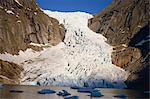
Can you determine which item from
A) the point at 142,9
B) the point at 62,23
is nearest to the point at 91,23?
the point at 62,23

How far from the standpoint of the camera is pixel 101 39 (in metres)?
84.5

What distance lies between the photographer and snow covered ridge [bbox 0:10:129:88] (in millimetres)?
67875

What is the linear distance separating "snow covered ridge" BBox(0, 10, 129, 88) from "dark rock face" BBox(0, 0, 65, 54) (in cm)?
250

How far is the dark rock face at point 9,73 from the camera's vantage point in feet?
219

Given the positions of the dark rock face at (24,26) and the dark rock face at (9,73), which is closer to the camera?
the dark rock face at (9,73)

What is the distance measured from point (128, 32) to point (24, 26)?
68.3ft

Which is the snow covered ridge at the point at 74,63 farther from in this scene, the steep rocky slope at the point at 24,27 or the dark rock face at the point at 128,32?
Answer: the steep rocky slope at the point at 24,27

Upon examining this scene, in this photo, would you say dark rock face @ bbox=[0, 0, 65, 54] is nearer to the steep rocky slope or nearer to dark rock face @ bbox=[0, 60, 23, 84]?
the steep rocky slope

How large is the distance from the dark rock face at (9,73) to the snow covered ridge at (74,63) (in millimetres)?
1107

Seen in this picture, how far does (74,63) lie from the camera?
240ft

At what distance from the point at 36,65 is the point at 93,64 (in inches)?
381

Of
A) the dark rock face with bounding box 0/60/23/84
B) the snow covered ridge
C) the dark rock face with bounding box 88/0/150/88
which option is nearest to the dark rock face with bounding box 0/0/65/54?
the snow covered ridge

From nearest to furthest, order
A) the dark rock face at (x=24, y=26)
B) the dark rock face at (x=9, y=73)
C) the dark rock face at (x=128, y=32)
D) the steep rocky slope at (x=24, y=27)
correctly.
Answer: the dark rock face at (x=9, y=73) < the dark rock face at (x=128, y=32) < the steep rocky slope at (x=24, y=27) < the dark rock face at (x=24, y=26)

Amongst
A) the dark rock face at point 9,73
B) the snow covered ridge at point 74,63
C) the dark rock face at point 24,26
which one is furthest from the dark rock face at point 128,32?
the dark rock face at point 9,73
